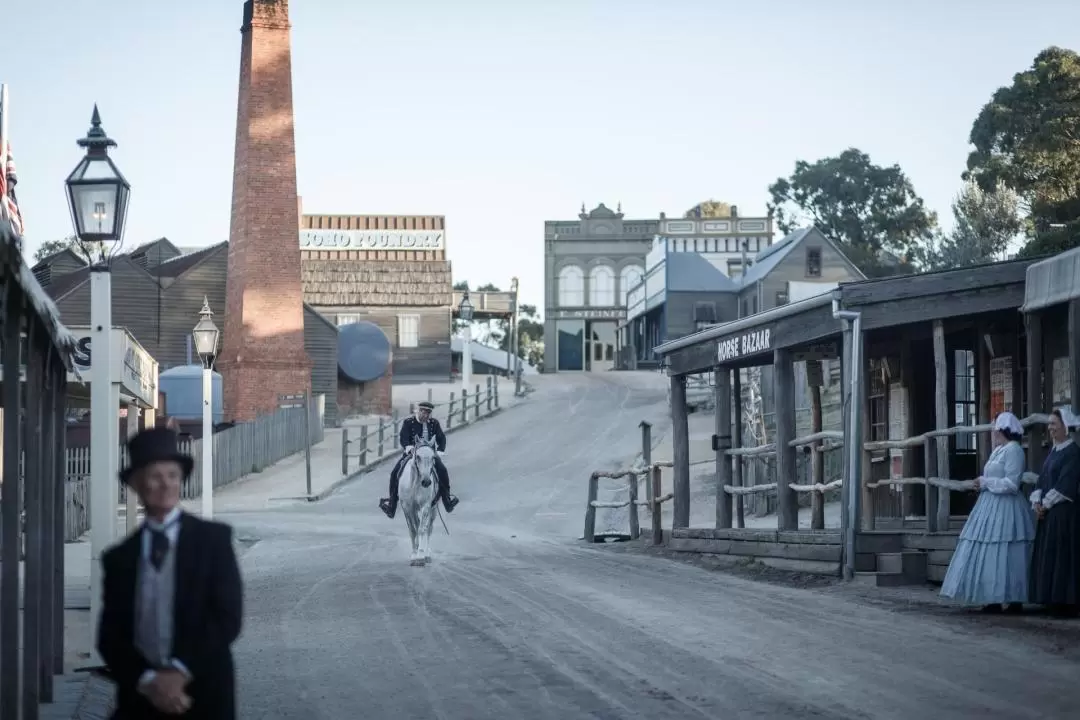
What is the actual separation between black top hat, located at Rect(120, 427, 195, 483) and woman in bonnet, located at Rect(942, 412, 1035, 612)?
→ 8.51 metres

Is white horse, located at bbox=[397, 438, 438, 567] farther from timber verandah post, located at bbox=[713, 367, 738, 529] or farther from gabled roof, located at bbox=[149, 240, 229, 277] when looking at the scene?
gabled roof, located at bbox=[149, 240, 229, 277]

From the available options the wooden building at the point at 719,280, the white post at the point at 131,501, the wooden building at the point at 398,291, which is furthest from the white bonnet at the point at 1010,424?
the wooden building at the point at 398,291

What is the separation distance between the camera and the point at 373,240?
74062 millimetres

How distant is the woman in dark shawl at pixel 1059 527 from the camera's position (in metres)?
11.9

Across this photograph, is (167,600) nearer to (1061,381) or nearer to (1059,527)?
(1059,527)

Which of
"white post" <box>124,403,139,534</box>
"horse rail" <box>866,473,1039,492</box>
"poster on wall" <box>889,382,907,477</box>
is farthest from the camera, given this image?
"poster on wall" <box>889,382,907,477</box>

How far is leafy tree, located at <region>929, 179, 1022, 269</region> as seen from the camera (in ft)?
214

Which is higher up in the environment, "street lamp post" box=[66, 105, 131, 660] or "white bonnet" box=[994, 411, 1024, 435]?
"street lamp post" box=[66, 105, 131, 660]

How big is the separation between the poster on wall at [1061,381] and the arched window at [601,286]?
2992 inches

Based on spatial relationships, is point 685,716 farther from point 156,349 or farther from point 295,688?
point 156,349

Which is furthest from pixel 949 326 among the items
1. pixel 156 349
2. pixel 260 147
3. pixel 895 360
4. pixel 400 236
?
pixel 400 236

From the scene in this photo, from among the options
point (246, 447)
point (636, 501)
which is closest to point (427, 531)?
point (636, 501)

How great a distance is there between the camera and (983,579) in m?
12.4

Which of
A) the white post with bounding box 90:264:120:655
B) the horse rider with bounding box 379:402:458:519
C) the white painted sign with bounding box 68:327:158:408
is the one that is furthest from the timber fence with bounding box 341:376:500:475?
the white post with bounding box 90:264:120:655
